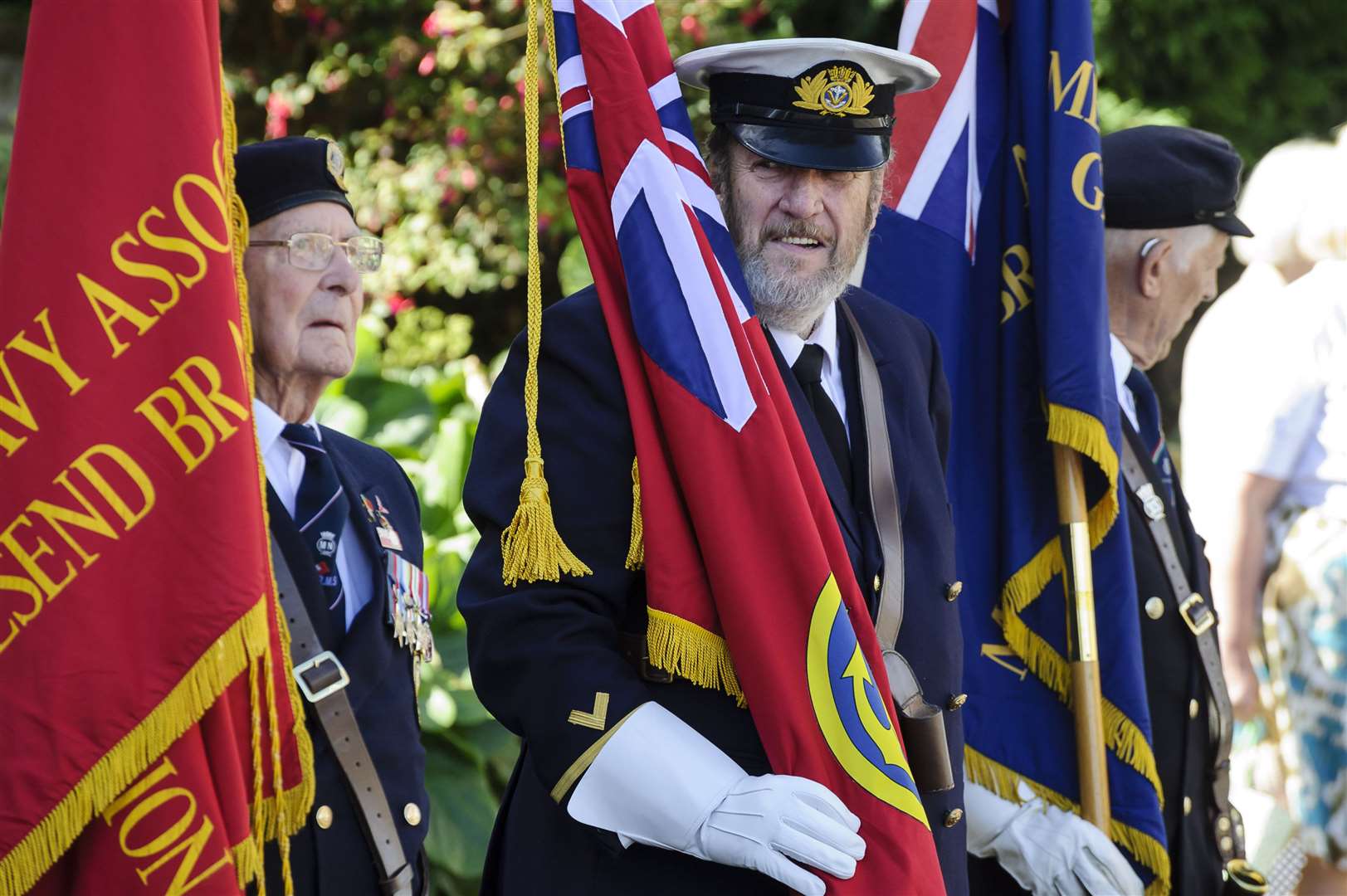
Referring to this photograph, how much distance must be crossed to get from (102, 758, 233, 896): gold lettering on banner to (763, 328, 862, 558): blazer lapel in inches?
40.2

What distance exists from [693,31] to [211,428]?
6185 mm

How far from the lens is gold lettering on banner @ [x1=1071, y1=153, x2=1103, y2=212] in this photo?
9.80ft

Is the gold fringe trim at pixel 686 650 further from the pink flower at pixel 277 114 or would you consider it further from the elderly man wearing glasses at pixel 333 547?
the pink flower at pixel 277 114

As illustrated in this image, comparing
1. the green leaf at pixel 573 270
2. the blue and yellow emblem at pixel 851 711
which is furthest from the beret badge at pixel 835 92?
the green leaf at pixel 573 270

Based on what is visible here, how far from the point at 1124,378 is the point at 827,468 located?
4.27 feet

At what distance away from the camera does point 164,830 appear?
2.10 meters

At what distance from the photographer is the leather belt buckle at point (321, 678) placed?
101 inches

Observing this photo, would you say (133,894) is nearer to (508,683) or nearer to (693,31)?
(508,683)

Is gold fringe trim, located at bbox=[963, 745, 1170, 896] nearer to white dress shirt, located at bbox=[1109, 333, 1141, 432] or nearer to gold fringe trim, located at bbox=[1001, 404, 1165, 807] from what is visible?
gold fringe trim, located at bbox=[1001, 404, 1165, 807]

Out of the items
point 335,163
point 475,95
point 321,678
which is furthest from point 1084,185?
point 475,95

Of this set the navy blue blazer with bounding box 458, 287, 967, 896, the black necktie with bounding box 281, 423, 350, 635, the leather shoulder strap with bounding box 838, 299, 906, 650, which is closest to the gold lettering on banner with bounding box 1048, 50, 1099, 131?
the leather shoulder strap with bounding box 838, 299, 906, 650

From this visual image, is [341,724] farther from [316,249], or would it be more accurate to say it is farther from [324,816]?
[316,249]

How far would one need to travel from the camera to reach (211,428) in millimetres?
2174

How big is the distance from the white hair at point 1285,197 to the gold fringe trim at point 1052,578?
1.88 metres
